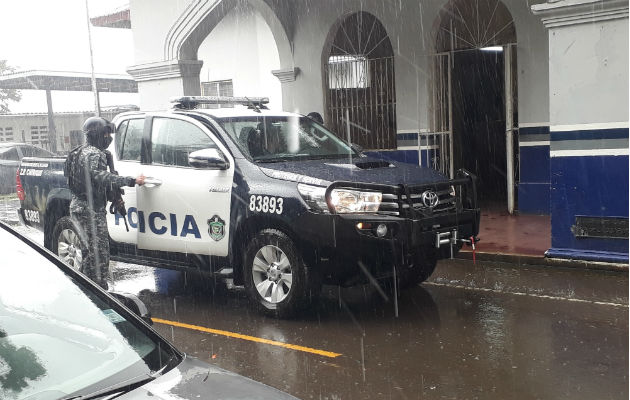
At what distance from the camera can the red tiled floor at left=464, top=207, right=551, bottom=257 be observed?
9.41 meters

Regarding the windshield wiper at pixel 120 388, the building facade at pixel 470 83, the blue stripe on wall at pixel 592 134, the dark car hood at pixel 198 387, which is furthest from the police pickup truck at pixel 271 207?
the windshield wiper at pixel 120 388

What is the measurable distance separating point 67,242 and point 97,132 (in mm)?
1638

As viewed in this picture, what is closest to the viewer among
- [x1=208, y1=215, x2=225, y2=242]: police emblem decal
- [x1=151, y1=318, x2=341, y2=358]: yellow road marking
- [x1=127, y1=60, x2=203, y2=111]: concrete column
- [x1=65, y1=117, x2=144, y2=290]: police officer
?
[x1=151, y1=318, x2=341, y2=358]: yellow road marking

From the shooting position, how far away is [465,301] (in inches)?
287

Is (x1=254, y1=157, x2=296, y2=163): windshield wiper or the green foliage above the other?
the green foliage

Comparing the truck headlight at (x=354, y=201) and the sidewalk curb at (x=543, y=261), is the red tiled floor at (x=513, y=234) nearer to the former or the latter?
the sidewalk curb at (x=543, y=261)

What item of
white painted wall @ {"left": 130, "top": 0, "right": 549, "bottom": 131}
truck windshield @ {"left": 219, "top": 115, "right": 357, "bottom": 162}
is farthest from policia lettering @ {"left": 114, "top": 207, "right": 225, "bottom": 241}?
white painted wall @ {"left": 130, "top": 0, "right": 549, "bottom": 131}

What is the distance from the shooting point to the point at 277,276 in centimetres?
670

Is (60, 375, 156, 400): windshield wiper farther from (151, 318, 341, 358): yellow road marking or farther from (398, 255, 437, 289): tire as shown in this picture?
(398, 255, 437, 289): tire

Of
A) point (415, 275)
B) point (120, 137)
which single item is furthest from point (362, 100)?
point (415, 275)

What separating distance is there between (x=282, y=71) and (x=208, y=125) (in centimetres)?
777

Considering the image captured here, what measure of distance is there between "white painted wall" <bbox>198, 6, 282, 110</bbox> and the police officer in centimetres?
1254

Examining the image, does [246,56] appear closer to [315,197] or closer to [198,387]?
[315,197]

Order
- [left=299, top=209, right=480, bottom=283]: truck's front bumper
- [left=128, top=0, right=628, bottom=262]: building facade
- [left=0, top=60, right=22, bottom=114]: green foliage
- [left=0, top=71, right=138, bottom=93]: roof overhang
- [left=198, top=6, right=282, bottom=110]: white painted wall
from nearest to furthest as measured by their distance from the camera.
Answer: [left=299, top=209, right=480, bottom=283]: truck's front bumper < [left=128, top=0, right=628, bottom=262]: building facade < [left=198, top=6, right=282, bottom=110]: white painted wall < [left=0, top=71, right=138, bottom=93]: roof overhang < [left=0, top=60, right=22, bottom=114]: green foliage
